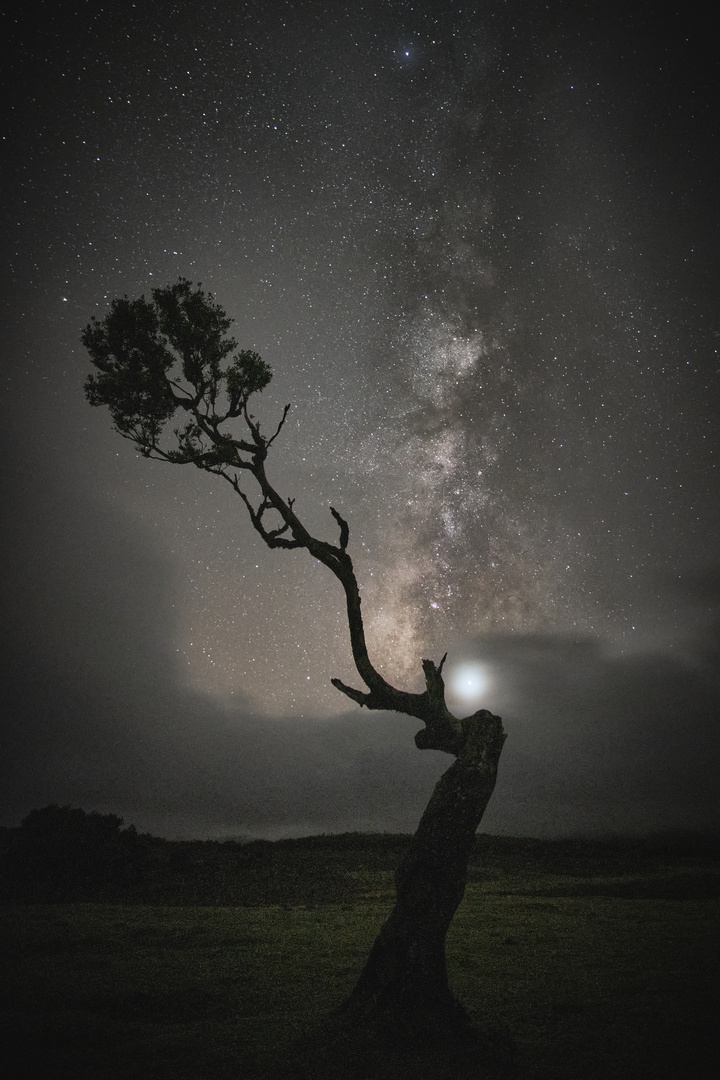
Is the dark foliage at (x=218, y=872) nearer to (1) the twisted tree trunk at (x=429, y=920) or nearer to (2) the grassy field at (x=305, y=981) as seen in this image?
(2) the grassy field at (x=305, y=981)

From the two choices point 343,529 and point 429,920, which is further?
point 343,529

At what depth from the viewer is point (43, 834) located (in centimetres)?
3191

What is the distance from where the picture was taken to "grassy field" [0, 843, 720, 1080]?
9352 millimetres

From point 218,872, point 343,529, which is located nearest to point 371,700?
point 343,529

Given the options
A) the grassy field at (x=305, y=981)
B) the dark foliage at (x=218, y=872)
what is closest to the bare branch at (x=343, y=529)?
the grassy field at (x=305, y=981)

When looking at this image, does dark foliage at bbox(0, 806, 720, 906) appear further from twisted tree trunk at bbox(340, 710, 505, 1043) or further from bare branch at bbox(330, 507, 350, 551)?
bare branch at bbox(330, 507, 350, 551)

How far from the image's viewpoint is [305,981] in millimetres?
14148

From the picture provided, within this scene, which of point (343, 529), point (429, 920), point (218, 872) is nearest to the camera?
point (429, 920)

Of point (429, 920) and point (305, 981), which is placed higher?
point (429, 920)

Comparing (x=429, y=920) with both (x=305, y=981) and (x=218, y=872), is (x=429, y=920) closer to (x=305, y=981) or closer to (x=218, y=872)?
(x=305, y=981)

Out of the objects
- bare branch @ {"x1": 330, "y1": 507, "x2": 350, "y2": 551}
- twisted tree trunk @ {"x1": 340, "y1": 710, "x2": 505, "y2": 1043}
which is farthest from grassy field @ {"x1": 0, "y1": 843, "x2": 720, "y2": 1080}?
bare branch @ {"x1": 330, "y1": 507, "x2": 350, "y2": 551}

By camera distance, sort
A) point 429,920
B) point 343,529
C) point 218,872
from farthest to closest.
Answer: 1. point 218,872
2. point 343,529
3. point 429,920

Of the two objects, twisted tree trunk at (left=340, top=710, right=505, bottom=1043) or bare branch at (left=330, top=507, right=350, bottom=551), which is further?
bare branch at (left=330, top=507, right=350, bottom=551)

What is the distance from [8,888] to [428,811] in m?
27.2
